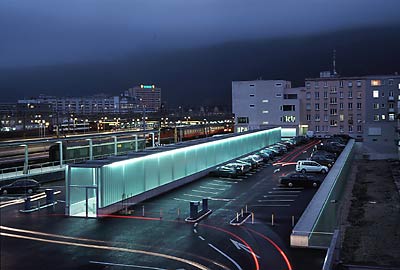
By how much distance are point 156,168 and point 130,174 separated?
2.77 m

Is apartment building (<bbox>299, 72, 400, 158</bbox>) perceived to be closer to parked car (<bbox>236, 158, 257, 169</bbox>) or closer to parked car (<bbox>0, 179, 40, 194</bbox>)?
parked car (<bbox>236, 158, 257, 169</bbox>)

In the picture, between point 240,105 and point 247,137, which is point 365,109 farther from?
point 247,137

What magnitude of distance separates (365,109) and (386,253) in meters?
55.2

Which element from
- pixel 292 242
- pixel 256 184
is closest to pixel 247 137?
pixel 256 184

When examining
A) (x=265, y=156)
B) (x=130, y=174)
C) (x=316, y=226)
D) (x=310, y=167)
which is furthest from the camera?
(x=265, y=156)

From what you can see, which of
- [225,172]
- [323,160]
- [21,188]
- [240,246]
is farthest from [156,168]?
[323,160]

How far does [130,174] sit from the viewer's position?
2122 centimetres

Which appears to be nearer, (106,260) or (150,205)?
(106,260)

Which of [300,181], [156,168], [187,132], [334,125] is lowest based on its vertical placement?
[300,181]

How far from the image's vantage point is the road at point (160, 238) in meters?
12.8

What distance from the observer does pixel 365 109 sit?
68.4 metres

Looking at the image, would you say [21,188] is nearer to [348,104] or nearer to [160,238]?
[160,238]

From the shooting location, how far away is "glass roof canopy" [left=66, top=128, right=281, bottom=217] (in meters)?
18.9

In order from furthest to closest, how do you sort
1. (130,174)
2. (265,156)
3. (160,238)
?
(265,156) → (130,174) → (160,238)
